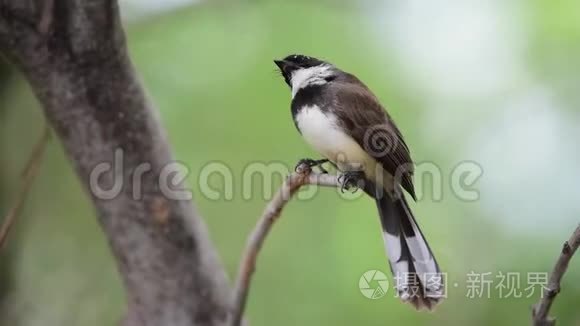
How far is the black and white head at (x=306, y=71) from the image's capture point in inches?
40.9

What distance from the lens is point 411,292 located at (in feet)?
3.05

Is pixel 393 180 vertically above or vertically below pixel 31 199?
above

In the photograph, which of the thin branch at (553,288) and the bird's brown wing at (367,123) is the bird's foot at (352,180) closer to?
the bird's brown wing at (367,123)

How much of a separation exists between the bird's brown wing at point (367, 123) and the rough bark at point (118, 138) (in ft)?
0.86

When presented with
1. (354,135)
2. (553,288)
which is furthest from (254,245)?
(354,135)

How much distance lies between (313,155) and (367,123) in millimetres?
185

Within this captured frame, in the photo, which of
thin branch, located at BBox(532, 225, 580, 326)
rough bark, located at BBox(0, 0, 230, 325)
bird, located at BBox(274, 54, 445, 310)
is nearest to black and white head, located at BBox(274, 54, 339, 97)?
bird, located at BBox(274, 54, 445, 310)

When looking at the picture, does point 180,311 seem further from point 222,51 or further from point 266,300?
point 222,51

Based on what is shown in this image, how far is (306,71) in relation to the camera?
1038 mm

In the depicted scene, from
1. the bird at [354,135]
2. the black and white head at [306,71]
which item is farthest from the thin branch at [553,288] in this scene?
the black and white head at [306,71]

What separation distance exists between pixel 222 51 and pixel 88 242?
0.49m

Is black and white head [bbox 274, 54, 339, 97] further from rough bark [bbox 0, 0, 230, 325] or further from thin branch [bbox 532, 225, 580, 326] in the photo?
thin branch [bbox 532, 225, 580, 326]

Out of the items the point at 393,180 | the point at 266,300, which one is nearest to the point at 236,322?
the point at 393,180

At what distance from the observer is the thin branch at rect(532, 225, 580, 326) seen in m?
0.59
